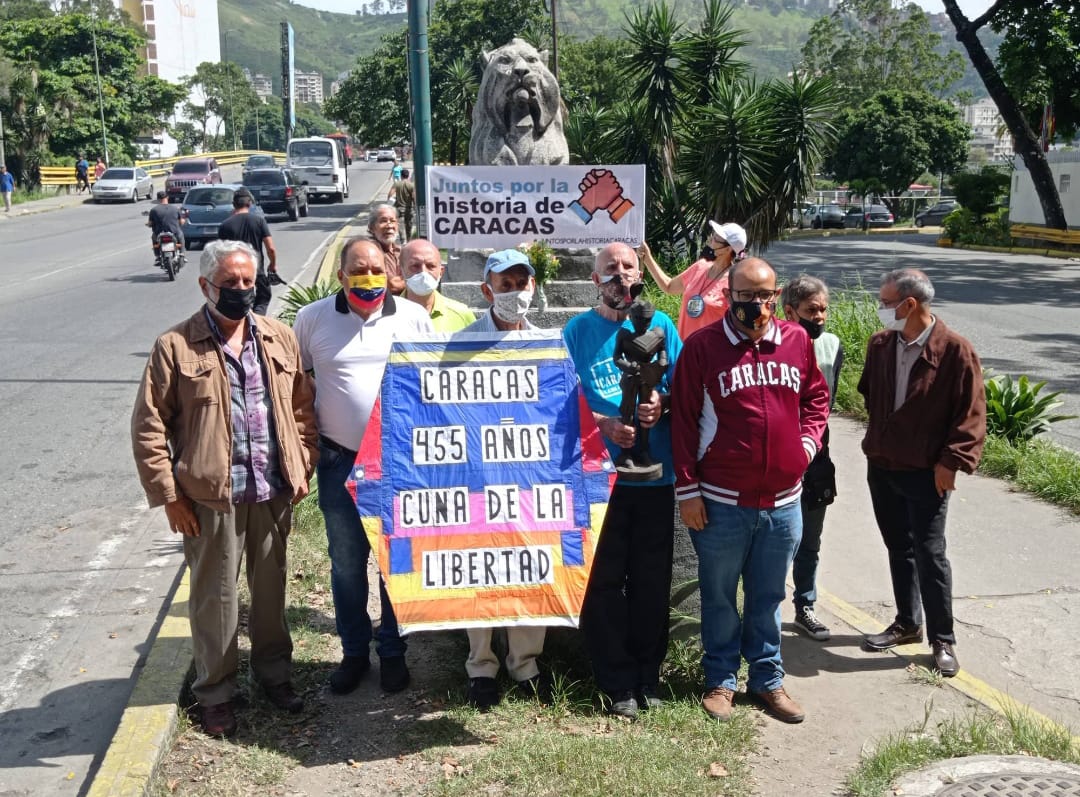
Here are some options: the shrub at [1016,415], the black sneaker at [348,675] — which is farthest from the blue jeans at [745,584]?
the shrub at [1016,415]

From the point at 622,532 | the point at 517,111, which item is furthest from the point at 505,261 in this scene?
the point at 517,111

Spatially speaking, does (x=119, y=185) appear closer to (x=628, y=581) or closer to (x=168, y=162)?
(x=168, y=162)

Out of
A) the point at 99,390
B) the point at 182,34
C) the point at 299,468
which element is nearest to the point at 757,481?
the point at 299,468

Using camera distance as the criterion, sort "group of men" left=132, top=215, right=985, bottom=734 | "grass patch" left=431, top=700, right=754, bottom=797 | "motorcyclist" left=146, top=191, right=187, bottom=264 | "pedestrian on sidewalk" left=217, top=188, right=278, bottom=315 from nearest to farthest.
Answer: "grass patch" left=431, top=700, right=754, bottom=797 < "group of men" left=132, top=215, right=985, bottom=734 < "pedestrian on sidewalk" left=217, top=188, right=278, bottom=315 < "motorcyclist" left=146, top=191, right=187, bottom=264

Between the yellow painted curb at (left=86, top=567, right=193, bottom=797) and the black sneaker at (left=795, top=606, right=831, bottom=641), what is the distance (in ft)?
9.89

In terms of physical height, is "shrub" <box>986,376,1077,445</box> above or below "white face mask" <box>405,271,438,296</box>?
below

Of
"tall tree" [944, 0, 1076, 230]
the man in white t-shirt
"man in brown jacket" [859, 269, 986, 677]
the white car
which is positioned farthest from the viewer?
the white car

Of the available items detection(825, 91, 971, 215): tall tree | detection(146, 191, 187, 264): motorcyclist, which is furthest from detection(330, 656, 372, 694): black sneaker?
detection(825, 91, 971, 215): tall tree

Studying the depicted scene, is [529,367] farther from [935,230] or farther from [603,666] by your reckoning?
[935,230]

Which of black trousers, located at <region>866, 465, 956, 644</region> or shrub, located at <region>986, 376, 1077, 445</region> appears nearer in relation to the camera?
black trousers, located at <region>866, 465, 956, 644</region>

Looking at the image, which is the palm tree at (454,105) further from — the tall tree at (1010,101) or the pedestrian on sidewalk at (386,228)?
the pedestrian on sidewalk at (386,228)

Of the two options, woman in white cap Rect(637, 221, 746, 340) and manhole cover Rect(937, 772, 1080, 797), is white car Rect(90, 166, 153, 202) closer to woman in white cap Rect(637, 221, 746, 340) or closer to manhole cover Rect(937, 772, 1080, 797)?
woman in white cap Rect(637, 221, 746, 340)

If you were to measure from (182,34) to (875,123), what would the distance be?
346 feet

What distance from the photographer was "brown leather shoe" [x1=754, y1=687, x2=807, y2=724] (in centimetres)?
452
